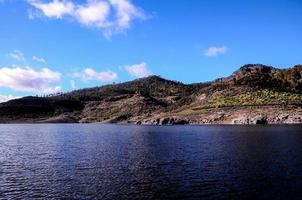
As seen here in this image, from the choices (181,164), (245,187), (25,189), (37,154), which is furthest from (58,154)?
(245,187)

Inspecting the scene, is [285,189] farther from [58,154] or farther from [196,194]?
[58,154]

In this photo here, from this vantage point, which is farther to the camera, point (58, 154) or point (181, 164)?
point (58, 154)

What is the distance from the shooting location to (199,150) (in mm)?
90188

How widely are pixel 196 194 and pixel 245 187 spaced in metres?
7.65

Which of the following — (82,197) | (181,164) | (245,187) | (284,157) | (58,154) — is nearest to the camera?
(82,197)

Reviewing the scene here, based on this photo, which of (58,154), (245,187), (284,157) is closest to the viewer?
(245,187)

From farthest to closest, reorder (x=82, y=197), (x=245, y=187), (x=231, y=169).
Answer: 1. (x=231, y=169)
2. (x=245, y=187)
3. (x=82, y=197)

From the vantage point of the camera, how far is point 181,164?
69438 millimetres

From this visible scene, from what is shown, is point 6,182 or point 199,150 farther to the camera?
point 199,150

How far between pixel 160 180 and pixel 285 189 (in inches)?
673

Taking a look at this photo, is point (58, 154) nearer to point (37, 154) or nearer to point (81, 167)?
point (37, 154)

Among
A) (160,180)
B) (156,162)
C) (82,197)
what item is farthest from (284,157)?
(82,197)

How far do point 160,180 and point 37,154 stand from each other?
41.5 metres

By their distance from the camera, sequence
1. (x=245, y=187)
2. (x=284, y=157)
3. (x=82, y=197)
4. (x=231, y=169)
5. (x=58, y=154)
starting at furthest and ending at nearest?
(x=58, y=154) < (x=284, y=157) < (x=231, y=169) < (x=245, y=187) < (x=82, y=197)
